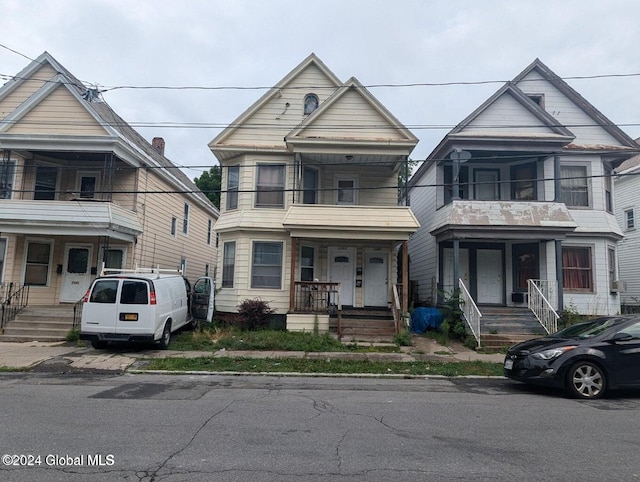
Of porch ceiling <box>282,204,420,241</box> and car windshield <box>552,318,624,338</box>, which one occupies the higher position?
porch ceiling <box>282,204,420,241</box>

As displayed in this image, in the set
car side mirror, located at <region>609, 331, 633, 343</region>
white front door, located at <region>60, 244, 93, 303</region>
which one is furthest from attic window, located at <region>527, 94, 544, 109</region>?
white front door, located at <region>60, 244, 93, 303</region>

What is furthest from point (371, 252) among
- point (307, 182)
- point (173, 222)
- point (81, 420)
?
point (81, 420)

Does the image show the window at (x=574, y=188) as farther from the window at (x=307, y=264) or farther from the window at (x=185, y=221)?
the window at (x=185, y=221)

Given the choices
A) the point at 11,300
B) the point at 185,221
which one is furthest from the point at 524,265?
the point at 11,300

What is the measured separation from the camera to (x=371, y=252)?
56.1 ft

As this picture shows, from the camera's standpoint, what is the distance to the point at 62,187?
687 inches

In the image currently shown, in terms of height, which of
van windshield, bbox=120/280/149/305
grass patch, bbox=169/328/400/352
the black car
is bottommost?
grass patch, bbox=169/328/400/352

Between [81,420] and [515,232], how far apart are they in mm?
13793

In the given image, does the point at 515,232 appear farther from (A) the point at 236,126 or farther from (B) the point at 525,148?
(A) the point at 236,126

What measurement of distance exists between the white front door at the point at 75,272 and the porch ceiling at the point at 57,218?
175 cm

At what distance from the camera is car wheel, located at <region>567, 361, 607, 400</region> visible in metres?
7.60

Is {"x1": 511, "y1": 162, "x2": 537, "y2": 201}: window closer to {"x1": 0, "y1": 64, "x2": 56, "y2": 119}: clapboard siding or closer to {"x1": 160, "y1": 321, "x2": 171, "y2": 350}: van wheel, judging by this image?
{"x1": 160, "y1": 321, "x2": 171, "y2": 350}: van wheel

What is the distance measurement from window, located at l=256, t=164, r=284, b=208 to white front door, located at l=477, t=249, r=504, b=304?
787cm

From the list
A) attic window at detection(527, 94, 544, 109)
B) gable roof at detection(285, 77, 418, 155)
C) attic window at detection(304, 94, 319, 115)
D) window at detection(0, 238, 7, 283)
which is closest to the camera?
gable roof at detection(285, 77, 418, 155)
